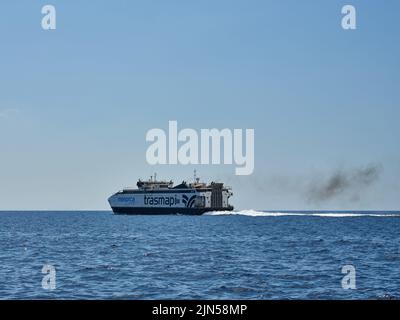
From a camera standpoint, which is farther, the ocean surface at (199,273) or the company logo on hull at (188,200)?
the company logo on hull at (188,200)

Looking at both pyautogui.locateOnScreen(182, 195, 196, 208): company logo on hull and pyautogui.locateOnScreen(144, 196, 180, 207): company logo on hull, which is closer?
pyautogui.locateOnScreen(182, 195, 196, 208): company logo on hull

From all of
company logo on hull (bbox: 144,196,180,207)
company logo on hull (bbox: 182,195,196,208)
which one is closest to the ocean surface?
company logo on hull (bbox: 182,195,196,208)

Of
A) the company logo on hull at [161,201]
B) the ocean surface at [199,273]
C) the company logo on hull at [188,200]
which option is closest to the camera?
the ocean surface at [199,273]

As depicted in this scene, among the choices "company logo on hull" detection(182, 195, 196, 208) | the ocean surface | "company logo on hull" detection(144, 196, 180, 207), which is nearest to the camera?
the ocean surface

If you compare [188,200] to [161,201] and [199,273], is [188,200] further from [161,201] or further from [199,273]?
[199,273]

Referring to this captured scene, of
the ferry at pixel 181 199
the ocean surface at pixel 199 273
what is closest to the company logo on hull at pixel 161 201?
the ferry at pixel 181 199

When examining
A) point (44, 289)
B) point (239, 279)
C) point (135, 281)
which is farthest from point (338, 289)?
point (44, 289)

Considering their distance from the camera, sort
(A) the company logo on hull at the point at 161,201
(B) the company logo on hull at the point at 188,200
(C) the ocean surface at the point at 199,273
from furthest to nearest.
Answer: (A) the company logo on hull at the point at 161,201, (B) the company logo on hull at the point at 188,200, (C) the ocean surface at the point at 199,273

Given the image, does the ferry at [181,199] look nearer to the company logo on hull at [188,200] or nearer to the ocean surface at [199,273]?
the company logo on hull at [188,200]

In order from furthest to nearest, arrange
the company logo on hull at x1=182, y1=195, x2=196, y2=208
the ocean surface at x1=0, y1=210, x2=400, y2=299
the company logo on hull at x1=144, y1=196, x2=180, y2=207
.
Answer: the company logo on hull at x1=144, y1=196, x2=180, y2=207
the company logo on hull at x1=182, y1=195, x2=196, y2=208
the ocean surface at x1=0, y1=210, x2=400, y2=299

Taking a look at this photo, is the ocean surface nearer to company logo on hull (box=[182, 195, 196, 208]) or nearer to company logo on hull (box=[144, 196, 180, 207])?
company logo on hull (box=[182, 195, 196, 208])

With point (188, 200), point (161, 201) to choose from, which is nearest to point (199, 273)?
point (188, 200)

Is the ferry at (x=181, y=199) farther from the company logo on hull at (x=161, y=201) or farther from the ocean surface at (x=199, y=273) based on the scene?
the ocean surface at (x=199, y=273)

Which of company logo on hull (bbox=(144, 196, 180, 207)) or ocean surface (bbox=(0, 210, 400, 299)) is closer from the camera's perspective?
ocean surface (bbox=(0, 210, 400, 299))
